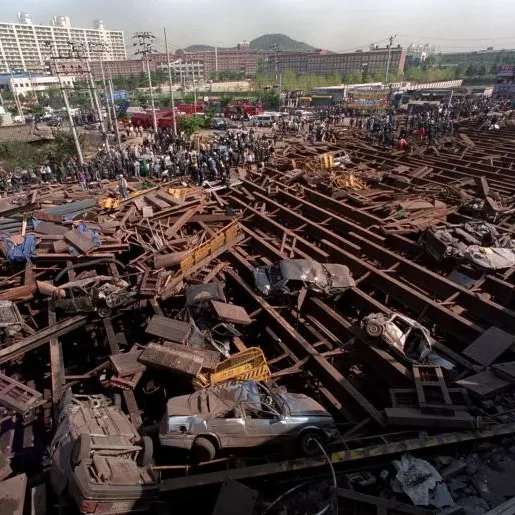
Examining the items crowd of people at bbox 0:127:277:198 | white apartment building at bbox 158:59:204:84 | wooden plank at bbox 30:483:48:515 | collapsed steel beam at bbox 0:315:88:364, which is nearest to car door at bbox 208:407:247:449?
wooden plank at bbox 30:483:48:515

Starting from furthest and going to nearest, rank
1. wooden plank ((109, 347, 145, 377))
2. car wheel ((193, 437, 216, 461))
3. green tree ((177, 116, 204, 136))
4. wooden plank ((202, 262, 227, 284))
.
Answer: green tree ((177, 116, 204, 136))
wooden plank ((202, 262, 227, 284))
wooden plank ((109, 347, 145, 377))
car wheel ((193, 437, 216, 461))

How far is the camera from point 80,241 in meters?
11.8

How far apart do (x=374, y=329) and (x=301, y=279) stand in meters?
2.19

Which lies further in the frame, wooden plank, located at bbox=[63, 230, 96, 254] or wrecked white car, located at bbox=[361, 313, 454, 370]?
wooden plank, located at bbox=[63, 230, 96, 254]

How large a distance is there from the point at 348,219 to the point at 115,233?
8.98 meters

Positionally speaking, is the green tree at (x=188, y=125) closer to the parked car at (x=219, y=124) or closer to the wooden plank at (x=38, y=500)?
the parked car at (x=219, y=124)

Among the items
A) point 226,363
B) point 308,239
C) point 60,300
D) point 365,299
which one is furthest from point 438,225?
point 60,300

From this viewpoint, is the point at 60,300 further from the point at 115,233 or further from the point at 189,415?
the point at 189,415

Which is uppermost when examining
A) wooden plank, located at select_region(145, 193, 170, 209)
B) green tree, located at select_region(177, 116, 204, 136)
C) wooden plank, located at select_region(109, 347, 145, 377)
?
wooden plank, located at select_region(109, 347, 145, 377)

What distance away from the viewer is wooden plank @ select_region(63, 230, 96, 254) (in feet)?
38.2

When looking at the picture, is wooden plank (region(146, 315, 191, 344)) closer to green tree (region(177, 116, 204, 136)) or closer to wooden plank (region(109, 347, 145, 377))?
wooden plank (region(109, 347, 145, 377))

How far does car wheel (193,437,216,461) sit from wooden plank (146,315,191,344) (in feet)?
7.63

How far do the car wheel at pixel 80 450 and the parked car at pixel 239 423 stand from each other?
116cm

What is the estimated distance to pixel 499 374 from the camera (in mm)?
6688
